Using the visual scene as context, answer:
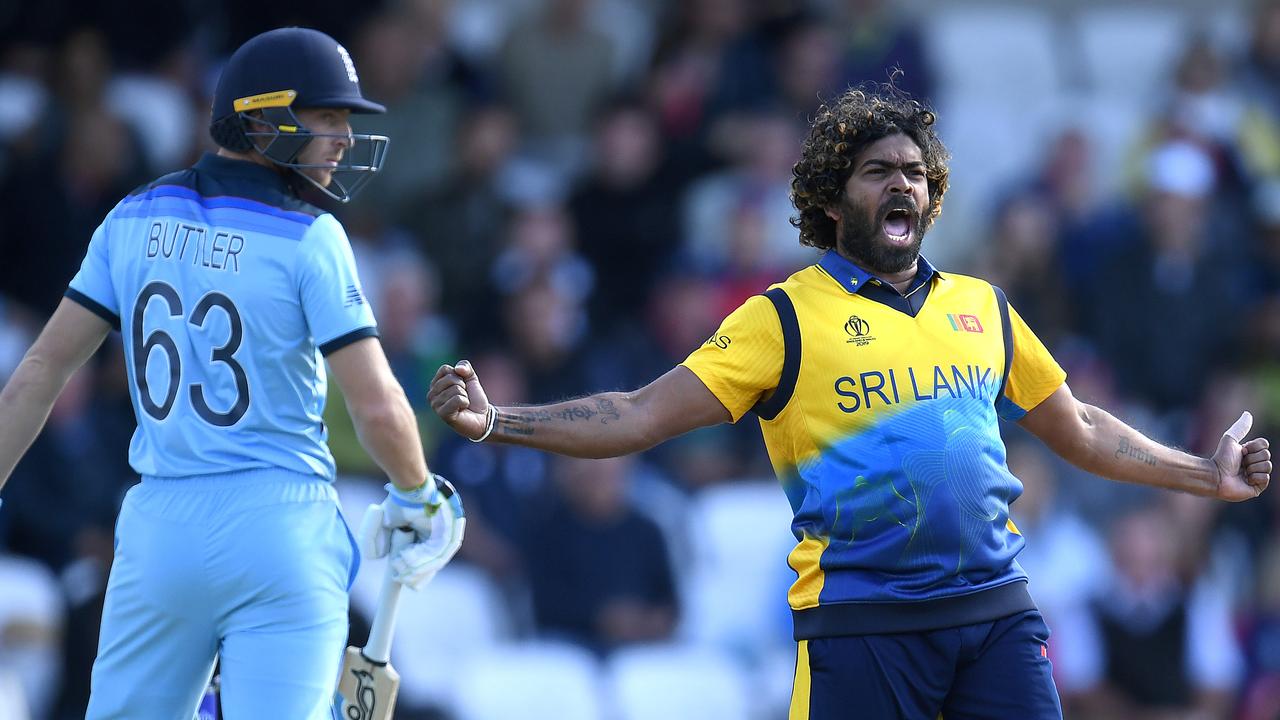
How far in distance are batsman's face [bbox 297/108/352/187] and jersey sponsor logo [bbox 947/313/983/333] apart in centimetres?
179

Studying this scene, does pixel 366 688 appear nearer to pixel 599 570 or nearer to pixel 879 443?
pixel 879 443

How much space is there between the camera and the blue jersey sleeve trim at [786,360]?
15.4 ft

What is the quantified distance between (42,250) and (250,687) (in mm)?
5777

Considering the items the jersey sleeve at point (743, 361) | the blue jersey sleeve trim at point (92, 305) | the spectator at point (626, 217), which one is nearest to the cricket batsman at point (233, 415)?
the blue jersey sleeve trim at point (92, 305)

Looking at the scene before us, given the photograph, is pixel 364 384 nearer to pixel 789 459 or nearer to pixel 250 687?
pixel 250 687

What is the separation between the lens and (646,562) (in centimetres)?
928

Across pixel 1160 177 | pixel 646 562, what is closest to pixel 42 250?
pixel 646 562

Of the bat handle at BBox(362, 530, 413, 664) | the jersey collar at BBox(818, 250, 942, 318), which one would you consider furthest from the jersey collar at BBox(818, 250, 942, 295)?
the bat handle at BBox(362, 530, 413, 664)

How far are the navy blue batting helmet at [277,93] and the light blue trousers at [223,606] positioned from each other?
0.93m

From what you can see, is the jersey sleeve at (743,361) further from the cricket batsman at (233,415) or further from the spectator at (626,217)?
the spectator at (626,217)

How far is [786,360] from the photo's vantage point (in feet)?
15.4

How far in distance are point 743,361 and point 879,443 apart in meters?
0.44

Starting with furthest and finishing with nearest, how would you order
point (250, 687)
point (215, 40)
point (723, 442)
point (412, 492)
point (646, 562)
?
point (215, 40)
point (723, 442)
point (646, 562)
point (412, 492)
point (250, 687)

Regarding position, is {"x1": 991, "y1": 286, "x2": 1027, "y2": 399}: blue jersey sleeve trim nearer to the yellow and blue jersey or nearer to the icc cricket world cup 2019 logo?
the yellow and blue jersey
